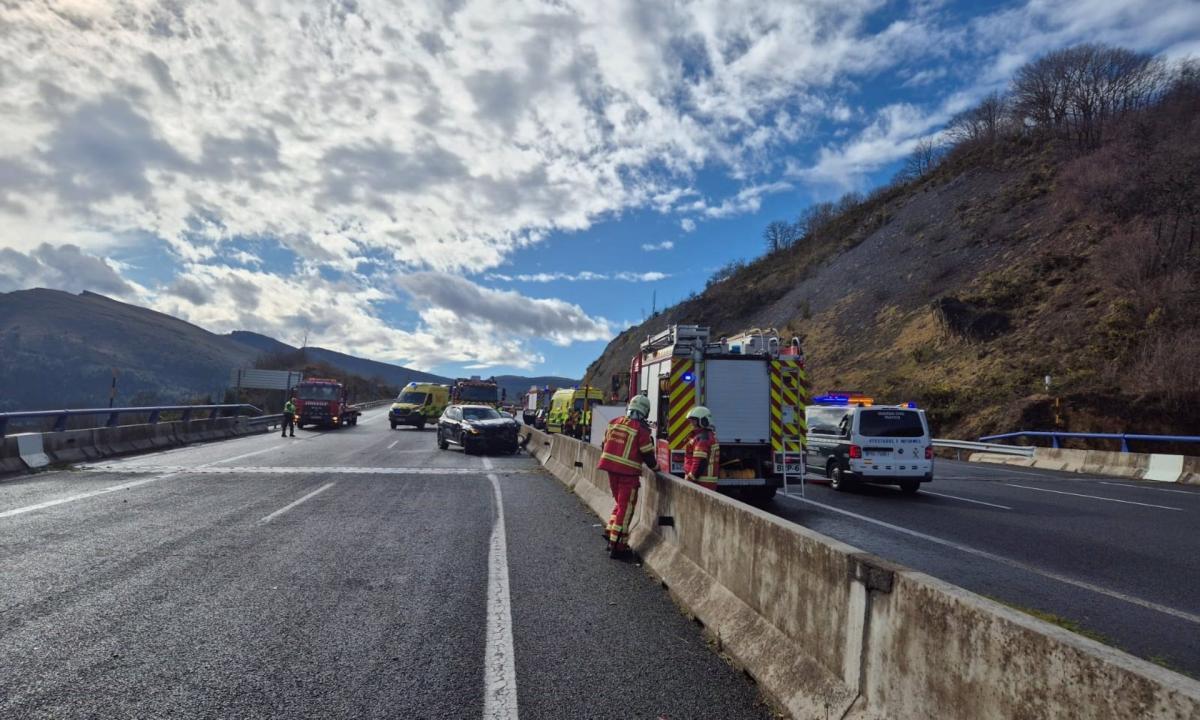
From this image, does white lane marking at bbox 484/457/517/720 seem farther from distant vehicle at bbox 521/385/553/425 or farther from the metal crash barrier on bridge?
distant vehicle at bbox 521/385/553/425

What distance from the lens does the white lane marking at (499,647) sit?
3.89 metres

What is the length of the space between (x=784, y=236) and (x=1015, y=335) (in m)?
57.2

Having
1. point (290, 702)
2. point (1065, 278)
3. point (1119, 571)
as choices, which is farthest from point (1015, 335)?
point (290, 702)

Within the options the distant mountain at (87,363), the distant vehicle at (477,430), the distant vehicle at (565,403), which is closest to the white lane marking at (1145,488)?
the distant vehicle at (477,430)

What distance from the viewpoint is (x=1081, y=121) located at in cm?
4759

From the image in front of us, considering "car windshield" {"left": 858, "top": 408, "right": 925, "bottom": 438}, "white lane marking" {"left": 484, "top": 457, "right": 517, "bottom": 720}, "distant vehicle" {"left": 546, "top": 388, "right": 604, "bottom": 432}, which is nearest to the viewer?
"white lane marking" {"left": 484, "top": 457, "right": 517, "bottom": 720}

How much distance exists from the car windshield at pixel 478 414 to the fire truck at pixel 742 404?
462 inches

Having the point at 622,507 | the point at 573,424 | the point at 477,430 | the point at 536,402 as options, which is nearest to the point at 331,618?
the point at 622,507

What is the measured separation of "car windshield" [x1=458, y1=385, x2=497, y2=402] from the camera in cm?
3656

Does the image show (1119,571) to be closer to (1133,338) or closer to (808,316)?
(1133,338)

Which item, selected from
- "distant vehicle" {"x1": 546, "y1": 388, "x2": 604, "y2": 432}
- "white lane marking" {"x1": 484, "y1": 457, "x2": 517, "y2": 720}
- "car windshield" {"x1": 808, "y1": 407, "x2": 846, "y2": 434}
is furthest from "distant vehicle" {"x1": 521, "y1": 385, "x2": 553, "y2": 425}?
"white lane marking" {"x1": 484, "y1": 457, "x2": 517, "y2": 720}

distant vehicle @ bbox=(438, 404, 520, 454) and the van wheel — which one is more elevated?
distant vehicle @ bbox=(438, 404, 520, 454)

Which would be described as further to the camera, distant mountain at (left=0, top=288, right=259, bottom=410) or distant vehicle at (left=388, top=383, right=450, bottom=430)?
distant mountain at (left=0, top=288, right=259, bottom=410)

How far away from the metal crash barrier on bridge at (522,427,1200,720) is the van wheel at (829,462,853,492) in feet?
30.9
